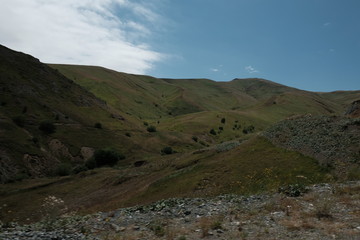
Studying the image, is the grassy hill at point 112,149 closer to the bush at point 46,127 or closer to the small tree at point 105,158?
the bush at point 46,127

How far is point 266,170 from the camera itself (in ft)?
81.0

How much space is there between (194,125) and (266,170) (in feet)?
336

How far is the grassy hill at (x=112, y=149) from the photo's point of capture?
84.9 feet

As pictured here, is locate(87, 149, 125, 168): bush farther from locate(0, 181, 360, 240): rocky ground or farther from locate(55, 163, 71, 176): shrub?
locate(0, 181, 360, 240): rocky ground

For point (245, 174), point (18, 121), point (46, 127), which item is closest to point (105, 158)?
point (46, 127)

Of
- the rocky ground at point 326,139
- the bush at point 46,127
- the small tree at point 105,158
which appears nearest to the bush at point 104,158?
the small tree at point 105,158

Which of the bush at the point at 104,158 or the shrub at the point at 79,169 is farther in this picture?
the bush at the point at 104,158

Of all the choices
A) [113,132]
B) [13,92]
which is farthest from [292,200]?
[13,92]

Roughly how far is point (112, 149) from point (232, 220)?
6065cm

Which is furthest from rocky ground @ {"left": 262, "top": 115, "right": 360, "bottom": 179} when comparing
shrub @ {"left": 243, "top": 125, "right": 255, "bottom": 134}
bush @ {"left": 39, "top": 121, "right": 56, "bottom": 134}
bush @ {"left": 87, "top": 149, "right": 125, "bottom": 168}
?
shrub @ {"left": 243, "top": 125, "right": 255, "bottom": 134}

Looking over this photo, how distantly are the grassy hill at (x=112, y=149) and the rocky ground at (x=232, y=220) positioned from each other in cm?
425

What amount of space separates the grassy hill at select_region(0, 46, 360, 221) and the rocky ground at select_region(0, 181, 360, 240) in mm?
4251

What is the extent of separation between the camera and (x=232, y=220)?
571 inches

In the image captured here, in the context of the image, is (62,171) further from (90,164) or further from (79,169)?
(90,164)
